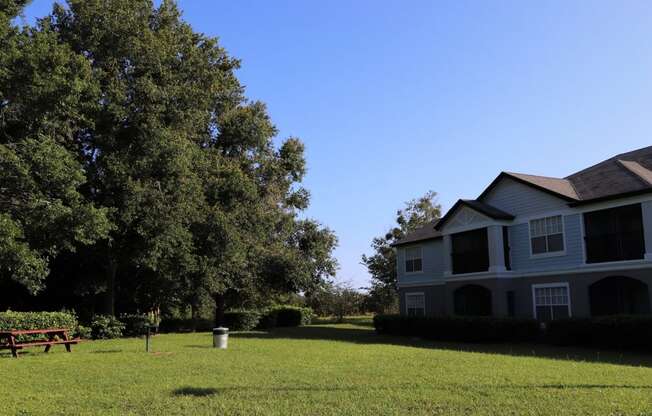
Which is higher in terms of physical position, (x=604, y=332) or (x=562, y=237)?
(x=562, y=237)

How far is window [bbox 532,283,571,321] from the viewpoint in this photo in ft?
77.1

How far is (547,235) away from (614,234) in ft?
9.94

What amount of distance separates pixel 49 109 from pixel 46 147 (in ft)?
6.38

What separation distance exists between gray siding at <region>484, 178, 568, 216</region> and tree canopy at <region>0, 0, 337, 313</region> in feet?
41.7

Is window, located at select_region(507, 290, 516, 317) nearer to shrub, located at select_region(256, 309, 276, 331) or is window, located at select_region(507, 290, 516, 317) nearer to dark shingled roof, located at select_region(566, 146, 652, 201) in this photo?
dark shingled roof, located at select_region(566, 146, 652, 201)

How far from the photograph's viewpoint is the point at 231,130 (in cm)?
3475

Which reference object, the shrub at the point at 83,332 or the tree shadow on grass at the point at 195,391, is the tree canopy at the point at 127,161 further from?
the tree shadow on grass at the point at 195,391

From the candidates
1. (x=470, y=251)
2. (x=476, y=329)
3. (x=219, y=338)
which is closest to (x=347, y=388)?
(x=219, y=338)

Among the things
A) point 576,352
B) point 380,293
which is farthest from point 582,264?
point 380,293

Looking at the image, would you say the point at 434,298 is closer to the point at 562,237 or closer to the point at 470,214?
the point at 470,214

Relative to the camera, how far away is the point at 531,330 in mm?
22141

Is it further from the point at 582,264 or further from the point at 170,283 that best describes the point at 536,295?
the point at 170,283

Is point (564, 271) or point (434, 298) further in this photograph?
point (434, 298)

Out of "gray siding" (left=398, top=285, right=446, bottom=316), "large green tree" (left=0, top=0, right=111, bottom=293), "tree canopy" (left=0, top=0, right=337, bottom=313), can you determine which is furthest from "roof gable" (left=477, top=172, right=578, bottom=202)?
"large green tree" (left=0, top=0, right=111, bottom=293)
